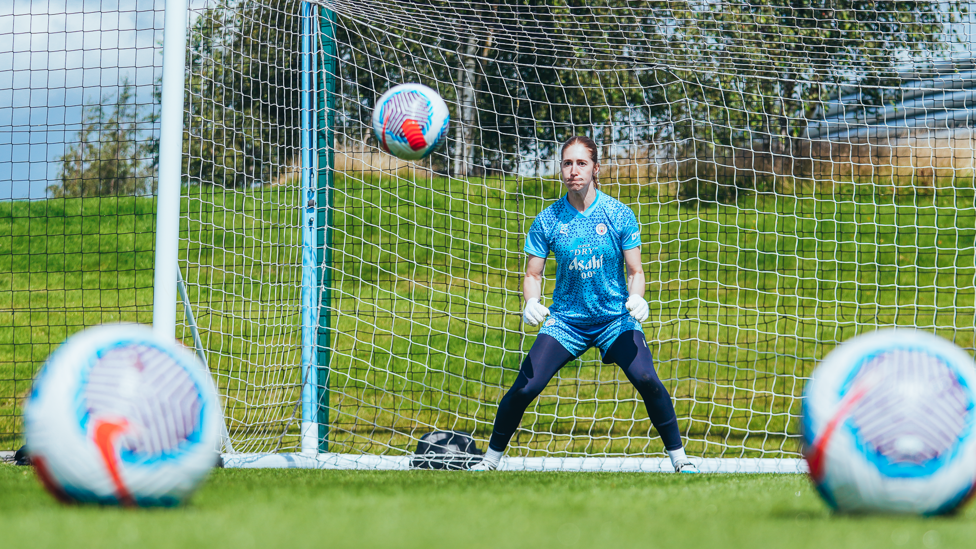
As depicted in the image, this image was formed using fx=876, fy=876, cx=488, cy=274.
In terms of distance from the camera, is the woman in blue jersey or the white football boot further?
the white football boot

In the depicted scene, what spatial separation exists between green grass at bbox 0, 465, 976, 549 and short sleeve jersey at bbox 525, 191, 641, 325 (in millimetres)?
1085

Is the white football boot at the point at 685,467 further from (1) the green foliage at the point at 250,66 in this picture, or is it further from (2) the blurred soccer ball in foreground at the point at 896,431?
(1) the green foliage at the point at 250,66

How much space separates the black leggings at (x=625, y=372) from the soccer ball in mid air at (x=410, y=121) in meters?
1.27

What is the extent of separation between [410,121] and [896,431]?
3023 millimetres

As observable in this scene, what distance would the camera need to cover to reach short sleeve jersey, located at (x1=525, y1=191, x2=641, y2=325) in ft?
16.0

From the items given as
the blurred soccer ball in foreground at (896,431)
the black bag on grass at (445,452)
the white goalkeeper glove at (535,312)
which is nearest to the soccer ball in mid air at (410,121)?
the white goalkeeper glove at (535,312)

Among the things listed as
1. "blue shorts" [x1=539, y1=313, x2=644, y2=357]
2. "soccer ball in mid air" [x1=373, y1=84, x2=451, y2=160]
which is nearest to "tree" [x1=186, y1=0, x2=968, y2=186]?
"soccer ball in mid air" [x1=373, y1=84, x2=451, y2=160]

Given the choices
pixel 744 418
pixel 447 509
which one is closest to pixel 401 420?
pixel 744 418

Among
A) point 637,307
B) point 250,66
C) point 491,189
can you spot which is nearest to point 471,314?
point 491,189

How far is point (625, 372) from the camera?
4797mm

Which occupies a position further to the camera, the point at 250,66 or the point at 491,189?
the point at 491,189

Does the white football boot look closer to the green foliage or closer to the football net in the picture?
the football net

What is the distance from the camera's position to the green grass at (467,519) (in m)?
2.50

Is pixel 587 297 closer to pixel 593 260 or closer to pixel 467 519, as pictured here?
pixel 593 260
